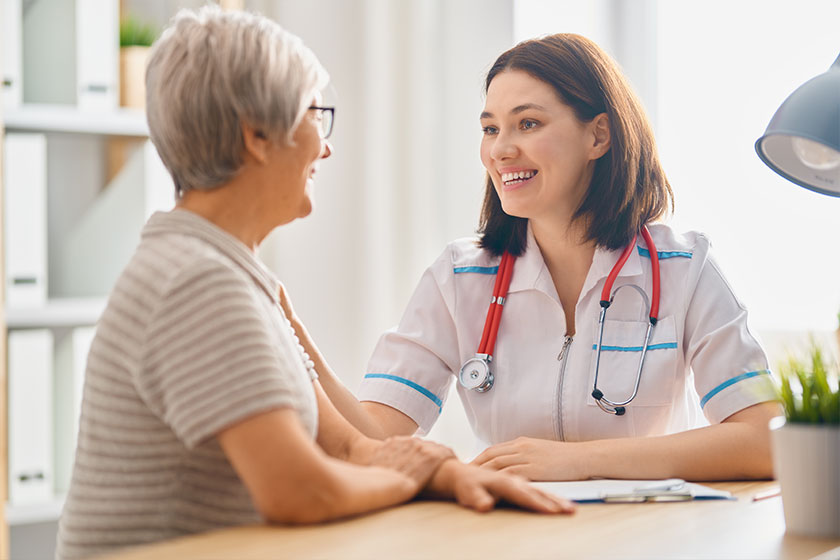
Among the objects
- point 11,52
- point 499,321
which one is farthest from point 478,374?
point 11,52

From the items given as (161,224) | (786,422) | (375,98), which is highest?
(375,98)

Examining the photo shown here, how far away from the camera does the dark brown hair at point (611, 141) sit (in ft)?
6.10

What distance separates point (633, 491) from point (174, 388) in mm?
660

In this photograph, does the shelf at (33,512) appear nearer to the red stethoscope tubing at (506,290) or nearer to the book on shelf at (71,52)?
the book on shelf at (71,52)

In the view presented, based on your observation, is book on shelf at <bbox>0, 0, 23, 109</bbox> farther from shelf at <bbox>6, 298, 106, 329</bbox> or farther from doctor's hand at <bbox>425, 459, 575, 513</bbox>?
doctor's hand at <bbox>425, 459, 575, 513</bbox>

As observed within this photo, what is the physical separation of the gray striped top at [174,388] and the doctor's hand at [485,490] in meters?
0.22

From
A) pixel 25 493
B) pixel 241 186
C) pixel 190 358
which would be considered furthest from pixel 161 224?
pixel 25 493

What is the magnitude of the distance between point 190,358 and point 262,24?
440 millimetres

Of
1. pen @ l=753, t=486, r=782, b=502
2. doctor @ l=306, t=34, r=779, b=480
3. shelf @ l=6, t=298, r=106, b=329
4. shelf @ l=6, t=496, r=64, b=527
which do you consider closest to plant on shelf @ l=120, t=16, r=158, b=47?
shelf @ l=6, t=298, r=106, b=329

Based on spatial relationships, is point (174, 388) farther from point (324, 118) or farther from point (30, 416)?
point (30, 416)

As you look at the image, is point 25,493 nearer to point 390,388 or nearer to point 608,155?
point 390,388

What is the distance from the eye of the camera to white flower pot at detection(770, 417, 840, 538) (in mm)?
1107

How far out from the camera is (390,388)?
5.98 ft

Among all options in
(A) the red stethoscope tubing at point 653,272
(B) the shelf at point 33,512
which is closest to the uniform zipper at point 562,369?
(A) the red stethoscope tubing at point 653,272
